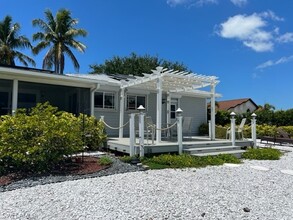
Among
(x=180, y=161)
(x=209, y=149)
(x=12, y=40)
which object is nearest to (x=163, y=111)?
(x=209, y=149)

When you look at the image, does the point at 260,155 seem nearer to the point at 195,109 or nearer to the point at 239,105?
the point at 195,109

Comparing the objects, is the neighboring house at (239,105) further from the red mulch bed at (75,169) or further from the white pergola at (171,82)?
the red mulch bed at (75,169)

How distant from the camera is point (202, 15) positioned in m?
18.1

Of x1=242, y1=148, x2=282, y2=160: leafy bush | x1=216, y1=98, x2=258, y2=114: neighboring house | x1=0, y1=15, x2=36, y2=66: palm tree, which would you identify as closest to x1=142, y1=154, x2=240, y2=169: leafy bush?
x1=242, y1=148, x2=282, y2=160: leafy bush

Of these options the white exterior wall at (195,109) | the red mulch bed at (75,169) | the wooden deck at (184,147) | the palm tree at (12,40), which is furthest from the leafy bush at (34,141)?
the palm tree at (12,40)

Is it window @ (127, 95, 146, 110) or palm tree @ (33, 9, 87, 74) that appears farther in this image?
palm tree @ (33, 9, 87, 74)

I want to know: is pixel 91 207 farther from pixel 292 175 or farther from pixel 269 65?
pixel 269 65

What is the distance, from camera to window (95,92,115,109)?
46.7 feet

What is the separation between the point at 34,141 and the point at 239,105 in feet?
128

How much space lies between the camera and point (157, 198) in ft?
16.9

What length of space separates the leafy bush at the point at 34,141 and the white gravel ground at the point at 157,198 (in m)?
1.30

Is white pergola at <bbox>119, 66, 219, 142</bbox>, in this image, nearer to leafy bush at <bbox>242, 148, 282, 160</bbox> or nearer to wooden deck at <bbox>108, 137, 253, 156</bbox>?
wooden deck at <bbox>108, 137, 253, 156</bbox>

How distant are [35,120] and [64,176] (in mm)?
1742

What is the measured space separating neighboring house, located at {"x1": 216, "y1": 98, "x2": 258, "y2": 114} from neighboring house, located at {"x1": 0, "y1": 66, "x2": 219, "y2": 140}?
24.4 metres
